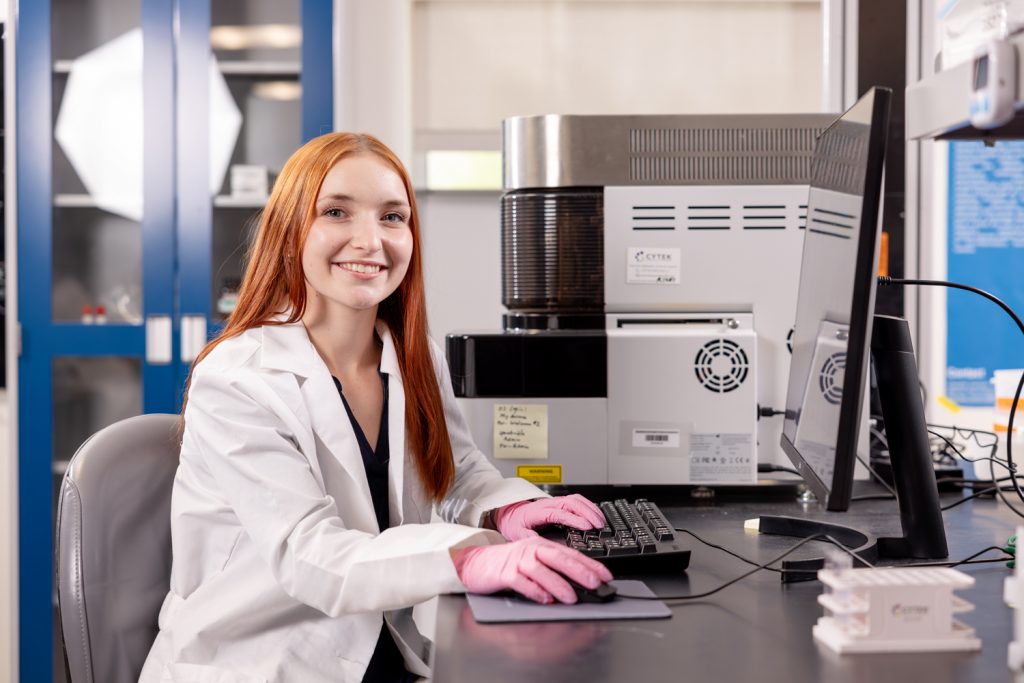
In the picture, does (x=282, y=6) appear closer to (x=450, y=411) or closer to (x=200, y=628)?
(x=450, y=411)

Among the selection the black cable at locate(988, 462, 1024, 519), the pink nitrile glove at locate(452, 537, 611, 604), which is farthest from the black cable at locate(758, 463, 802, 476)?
the pink nitrile glove at locate(452, 537, 611, 604)

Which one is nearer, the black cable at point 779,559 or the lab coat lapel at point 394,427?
the black cable at point 779,559

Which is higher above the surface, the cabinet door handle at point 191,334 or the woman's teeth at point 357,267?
the woman's teeth at point 357,267

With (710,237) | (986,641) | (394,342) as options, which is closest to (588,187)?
(710,237)

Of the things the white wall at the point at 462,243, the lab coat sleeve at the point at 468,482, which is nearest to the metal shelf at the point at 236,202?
the white wall at the point at 462,243

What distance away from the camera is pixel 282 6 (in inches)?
110

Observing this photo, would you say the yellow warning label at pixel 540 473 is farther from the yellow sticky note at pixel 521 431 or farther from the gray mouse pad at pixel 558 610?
the gray mouse pad at pixel 558 610

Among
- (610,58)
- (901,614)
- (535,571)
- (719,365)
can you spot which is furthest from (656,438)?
(610,58)

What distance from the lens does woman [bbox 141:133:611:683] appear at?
1062 millimetres

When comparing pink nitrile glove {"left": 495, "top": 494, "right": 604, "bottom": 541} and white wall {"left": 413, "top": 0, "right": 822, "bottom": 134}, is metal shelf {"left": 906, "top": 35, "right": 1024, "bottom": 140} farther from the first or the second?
Result: white wall {"left": 413, "top": 0, "right": 822, "bottom": 134}

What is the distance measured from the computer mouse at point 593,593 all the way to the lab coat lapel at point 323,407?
1.25 ft

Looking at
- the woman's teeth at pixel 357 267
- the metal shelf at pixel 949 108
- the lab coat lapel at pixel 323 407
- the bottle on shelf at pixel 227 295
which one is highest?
the metal shelf at pixel 949 108

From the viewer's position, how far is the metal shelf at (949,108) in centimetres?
90

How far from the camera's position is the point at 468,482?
1.46 metres
